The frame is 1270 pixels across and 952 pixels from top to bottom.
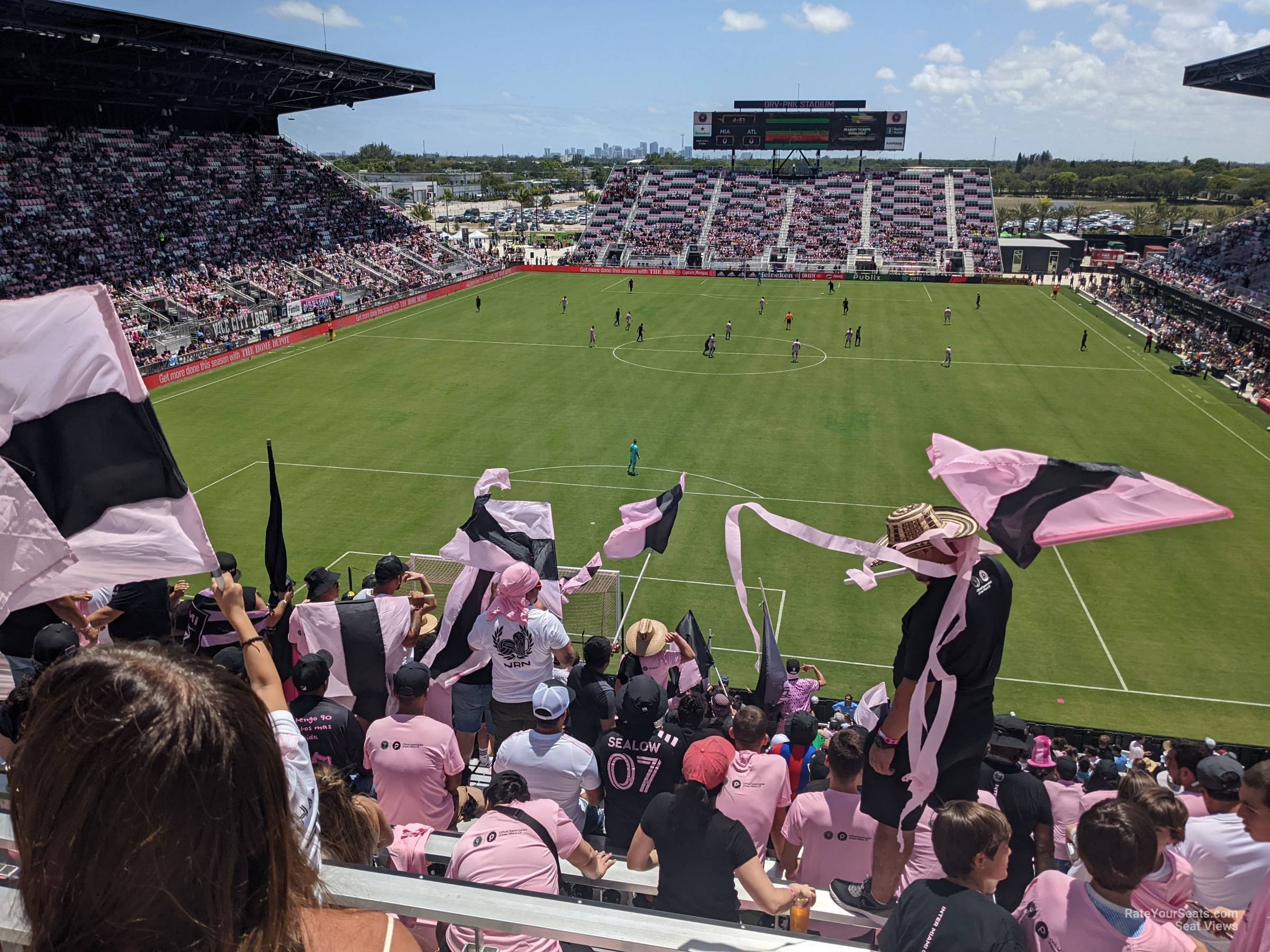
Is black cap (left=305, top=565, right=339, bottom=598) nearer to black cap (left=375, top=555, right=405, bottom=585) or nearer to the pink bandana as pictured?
black cap (left=375, top=555, right=405, bottom=585)

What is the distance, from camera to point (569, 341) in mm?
46000

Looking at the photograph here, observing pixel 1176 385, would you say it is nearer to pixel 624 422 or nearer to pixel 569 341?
pixel 624 422

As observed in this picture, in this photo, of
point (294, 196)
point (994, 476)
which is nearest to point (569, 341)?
point (294, 196)

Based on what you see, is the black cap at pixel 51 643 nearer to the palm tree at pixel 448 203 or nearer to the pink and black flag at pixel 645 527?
the pink and black flag at pixel 645 527

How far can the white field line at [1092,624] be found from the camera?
1696 centimetres

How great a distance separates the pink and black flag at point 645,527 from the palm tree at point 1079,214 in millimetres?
108790

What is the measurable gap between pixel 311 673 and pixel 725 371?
3472 cm

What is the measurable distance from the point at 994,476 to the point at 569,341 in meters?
40.8

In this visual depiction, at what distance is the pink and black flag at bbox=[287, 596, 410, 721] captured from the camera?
8.42 m

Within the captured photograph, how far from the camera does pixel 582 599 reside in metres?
17.3

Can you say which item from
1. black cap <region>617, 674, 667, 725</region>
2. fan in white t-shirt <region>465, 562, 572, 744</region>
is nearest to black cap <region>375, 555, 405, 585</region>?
fan in white t-shirt <region>465, 562, 572, 744</region>

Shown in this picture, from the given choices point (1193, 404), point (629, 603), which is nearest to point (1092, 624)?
point (629, 603)

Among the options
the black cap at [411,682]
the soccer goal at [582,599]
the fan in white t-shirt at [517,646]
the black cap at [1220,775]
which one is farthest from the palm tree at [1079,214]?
the black cap at [411,682]

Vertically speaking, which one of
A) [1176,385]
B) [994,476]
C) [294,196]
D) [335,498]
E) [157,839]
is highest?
[294,196]
